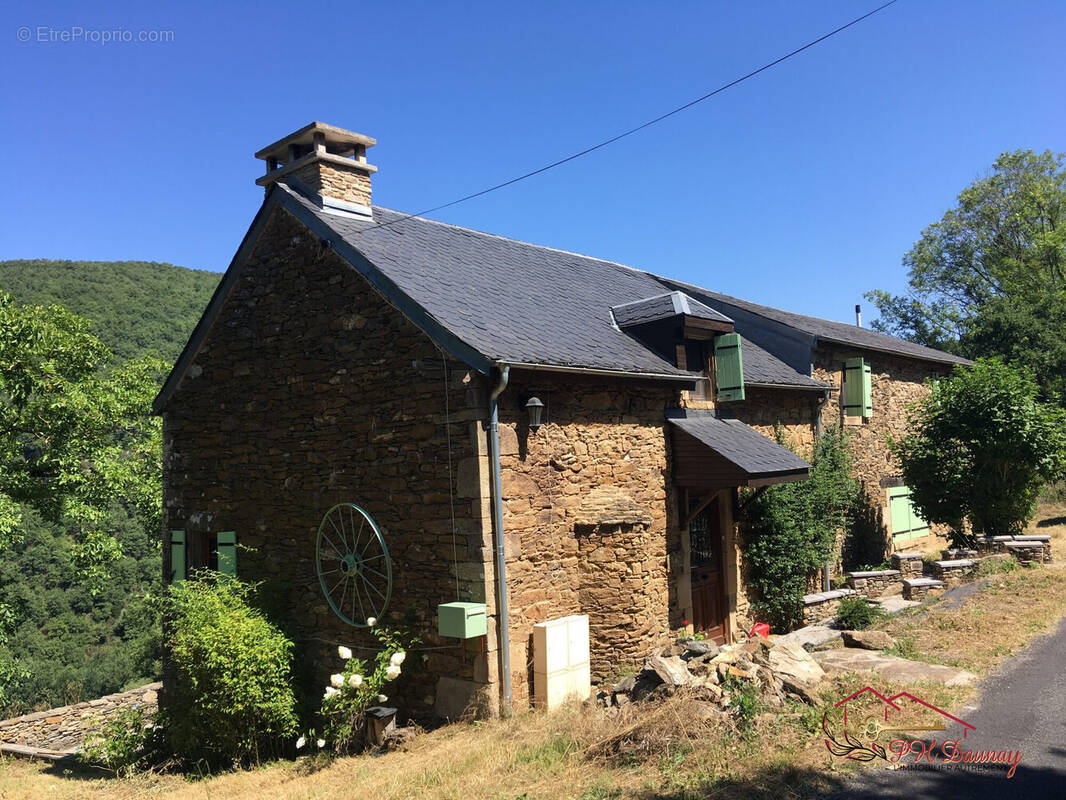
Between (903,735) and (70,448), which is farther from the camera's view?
(70,448)

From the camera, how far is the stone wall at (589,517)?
832cm

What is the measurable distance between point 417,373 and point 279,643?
3.87 metres

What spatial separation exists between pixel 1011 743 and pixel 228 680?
7.77 m

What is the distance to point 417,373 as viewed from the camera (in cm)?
865

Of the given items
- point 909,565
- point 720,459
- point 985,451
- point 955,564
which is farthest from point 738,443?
point 985,451

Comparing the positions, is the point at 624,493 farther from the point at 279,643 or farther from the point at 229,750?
the point at 229,750

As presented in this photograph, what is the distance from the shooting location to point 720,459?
9.86 m

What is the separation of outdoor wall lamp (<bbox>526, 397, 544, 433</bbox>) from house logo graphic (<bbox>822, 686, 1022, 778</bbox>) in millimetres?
4096

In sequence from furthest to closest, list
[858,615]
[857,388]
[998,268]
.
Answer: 1. [998,268]
2. [857,388]
3. [858,615]

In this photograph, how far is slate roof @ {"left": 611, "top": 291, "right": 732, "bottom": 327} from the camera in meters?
10.9

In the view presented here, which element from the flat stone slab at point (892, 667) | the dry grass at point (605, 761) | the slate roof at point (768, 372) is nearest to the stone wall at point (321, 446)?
the dry grass at point (605, 761)

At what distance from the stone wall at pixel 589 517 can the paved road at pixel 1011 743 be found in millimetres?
3687

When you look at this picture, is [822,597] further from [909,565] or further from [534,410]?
[534,410]

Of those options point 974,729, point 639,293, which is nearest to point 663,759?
point 974,729
